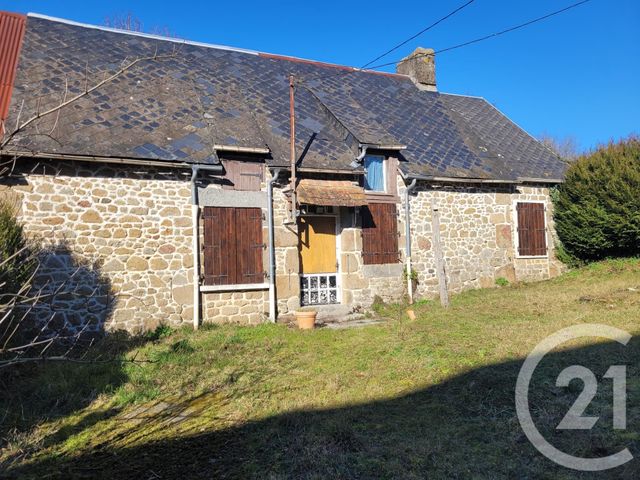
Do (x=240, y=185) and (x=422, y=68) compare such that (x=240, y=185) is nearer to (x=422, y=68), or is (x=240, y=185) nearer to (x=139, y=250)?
(x=139, y=250)

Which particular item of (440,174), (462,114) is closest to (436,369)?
(440,174)

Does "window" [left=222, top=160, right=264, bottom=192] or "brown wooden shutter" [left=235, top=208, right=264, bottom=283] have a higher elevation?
"window" [left=222, top=160, right=264, bottom=192]

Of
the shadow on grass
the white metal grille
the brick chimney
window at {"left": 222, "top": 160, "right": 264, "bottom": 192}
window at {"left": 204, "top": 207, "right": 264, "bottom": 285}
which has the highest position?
the brick chimney

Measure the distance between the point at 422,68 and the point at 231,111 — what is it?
7.72m

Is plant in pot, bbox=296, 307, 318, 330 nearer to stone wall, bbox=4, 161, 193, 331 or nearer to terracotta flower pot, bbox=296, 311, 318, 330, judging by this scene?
terracotta flower pot, bbox=296, 311, 318, 330

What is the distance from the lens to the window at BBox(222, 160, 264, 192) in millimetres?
8836

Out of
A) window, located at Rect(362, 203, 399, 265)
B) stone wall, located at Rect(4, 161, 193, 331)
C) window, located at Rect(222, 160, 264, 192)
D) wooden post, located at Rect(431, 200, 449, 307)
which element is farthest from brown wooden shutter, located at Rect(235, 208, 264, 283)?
wooden post, located at Rect(431, 200, 449, 307)

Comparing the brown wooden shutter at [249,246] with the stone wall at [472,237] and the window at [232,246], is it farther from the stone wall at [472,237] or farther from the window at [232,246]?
the stone wall at [472,237]

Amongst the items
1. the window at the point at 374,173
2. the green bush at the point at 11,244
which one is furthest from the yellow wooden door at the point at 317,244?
the green bush at the point at 11,244

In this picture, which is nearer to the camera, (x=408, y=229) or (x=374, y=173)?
(x=374, y=173)

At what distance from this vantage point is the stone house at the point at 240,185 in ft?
25.7

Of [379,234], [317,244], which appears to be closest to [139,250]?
[317,244]

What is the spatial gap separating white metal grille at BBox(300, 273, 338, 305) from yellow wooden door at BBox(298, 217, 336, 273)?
129 millimetres

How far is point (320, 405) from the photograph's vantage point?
4.64 meters
